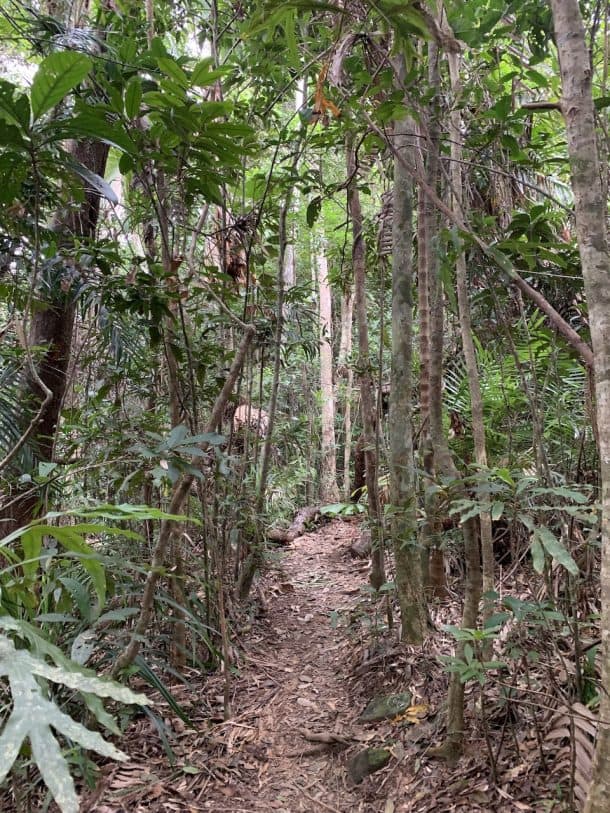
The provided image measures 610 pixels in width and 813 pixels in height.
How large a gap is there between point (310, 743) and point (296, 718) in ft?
0.81

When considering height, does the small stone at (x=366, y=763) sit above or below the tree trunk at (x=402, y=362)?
below

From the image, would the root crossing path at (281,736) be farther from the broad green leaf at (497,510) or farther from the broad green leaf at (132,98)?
the broad green leaf at (132,98)

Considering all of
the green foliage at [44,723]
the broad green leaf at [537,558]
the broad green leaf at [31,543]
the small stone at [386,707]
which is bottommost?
the small stone at [386,707]

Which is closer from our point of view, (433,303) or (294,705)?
(433,303)

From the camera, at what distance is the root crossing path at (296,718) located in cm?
238

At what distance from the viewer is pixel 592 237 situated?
4.73 feet

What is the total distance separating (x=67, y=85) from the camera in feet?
4.88

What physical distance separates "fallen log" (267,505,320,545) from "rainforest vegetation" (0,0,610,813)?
2331 millimetres

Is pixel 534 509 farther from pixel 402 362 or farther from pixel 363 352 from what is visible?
pixel 363 352

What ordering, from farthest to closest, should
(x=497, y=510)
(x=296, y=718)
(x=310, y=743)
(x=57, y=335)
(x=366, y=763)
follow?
1. (x=57, y=335)
2. (x=296, y=718)
3. (x=310, y=743)
4. (x=366, y=763)
5. (x=497, y=510)

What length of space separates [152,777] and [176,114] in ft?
8.90

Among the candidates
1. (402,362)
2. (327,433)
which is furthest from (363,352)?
(327,433)

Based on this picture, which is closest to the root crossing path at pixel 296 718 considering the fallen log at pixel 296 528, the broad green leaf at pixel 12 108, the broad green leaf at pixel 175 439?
the broad green leaf at pixel 175 439

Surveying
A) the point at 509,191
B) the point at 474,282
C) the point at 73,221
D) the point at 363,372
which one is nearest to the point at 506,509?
the point at 474,282
